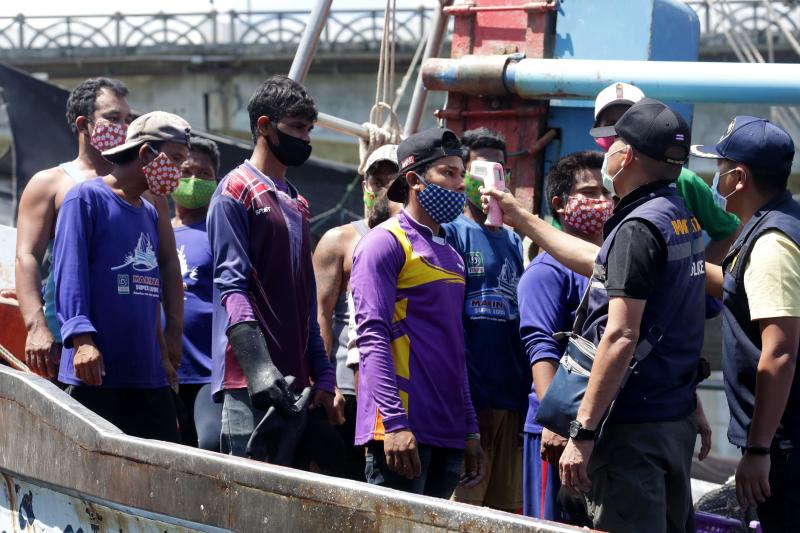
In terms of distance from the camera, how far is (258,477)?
148 inches

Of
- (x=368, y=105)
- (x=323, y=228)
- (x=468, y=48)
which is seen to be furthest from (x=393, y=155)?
(x=368, y=105)

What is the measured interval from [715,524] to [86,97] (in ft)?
11.3

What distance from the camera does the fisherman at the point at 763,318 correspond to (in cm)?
431

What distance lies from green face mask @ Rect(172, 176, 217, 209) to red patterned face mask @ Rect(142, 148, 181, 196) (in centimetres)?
131

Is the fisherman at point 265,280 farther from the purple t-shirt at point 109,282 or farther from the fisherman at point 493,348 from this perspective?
the fisherman at point 493,348

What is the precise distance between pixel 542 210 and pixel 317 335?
2.07m

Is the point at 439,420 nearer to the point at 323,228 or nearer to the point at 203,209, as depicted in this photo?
the point at 203,209

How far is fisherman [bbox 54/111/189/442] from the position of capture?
511cm

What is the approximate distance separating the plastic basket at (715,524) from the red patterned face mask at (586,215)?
1371 mm

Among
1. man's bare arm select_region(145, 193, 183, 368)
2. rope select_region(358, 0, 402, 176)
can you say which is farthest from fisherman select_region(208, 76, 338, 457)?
rope select_region(358, 0, 402, 176)

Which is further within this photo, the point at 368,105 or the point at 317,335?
the point at 368,105

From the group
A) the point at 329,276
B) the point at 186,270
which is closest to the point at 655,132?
the point at 329,276

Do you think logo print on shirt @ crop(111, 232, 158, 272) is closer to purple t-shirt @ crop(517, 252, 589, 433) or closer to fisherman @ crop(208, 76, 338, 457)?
fisherman @ crop(208, 76, 338, 457)

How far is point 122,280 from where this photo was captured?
5.29 meters
